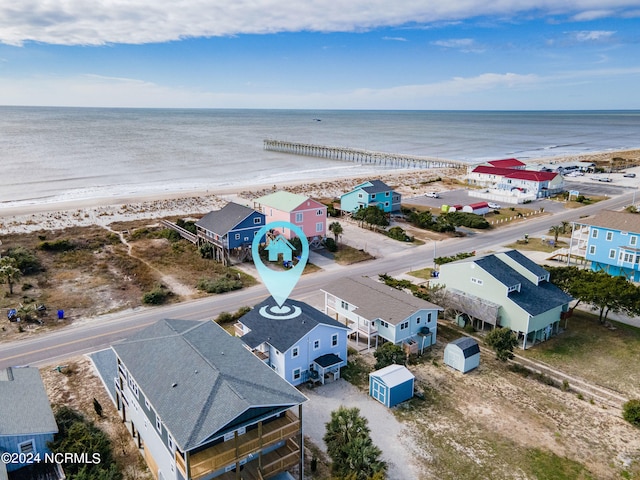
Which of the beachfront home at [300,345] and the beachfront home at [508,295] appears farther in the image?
the beachfront home at [508,295]

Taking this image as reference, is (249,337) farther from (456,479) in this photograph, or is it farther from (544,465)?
(544,465)

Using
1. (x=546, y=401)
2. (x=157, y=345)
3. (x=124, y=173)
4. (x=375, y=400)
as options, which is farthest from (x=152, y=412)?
(x=124, y=173)

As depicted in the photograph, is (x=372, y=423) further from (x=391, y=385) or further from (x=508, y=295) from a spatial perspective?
(x=508, y=295)

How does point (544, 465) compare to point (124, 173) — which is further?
point (124, 173)

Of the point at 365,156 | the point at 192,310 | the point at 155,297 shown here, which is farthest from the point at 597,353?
the point at 365,156

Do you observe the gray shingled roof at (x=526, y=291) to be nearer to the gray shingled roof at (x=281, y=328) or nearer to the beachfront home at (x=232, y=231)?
the gray shingled roof at (x=281, y=328)

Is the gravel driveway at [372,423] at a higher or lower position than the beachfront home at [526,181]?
lower

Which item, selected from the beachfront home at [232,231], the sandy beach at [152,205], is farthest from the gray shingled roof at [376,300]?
the sandy beach at [152,205]
